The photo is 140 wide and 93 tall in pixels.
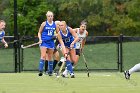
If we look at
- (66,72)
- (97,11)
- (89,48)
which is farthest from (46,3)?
(66,72)

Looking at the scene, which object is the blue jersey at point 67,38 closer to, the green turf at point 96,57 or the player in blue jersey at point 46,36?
the player in blue jersey at point 46,36

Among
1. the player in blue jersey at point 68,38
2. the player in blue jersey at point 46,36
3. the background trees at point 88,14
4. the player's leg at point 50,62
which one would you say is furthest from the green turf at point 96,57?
the background trees at point 88,14

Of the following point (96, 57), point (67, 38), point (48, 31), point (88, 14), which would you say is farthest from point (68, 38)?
point (88, 14)

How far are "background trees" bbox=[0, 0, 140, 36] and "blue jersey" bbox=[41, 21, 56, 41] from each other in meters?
25.3

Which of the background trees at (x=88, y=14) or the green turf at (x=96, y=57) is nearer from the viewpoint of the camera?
the green turf at (x=96, y=57)

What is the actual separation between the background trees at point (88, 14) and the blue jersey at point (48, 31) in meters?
25.3

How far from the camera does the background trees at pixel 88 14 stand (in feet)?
148

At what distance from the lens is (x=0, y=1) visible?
165 ft

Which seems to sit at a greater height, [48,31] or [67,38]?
[48,31]

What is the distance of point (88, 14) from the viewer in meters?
47.4

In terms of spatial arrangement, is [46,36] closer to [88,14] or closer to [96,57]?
[96,57]

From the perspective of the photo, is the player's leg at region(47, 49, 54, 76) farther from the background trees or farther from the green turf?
the background trees

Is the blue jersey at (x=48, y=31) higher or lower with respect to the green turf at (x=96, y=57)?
higher

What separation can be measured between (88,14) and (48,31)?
27997mm
